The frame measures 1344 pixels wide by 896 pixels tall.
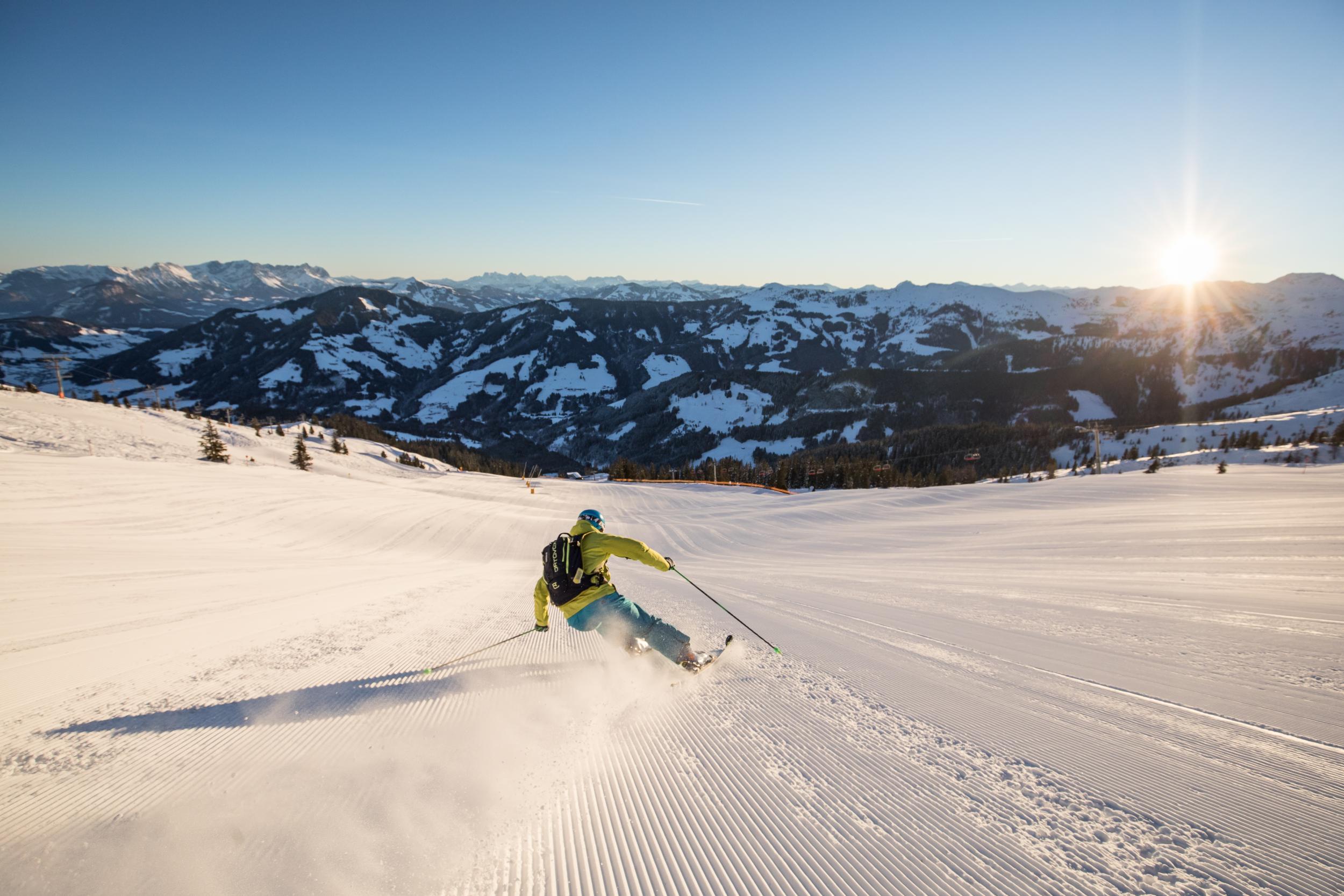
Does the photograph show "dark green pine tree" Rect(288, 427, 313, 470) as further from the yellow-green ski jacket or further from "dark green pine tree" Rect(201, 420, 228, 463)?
the yellow-green ski jacket

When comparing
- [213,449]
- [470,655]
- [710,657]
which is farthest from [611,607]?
[213,449]

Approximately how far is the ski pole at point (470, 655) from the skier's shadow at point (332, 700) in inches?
4.8

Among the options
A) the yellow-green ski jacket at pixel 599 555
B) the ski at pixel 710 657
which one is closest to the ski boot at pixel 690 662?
the ski at pixel 710 657

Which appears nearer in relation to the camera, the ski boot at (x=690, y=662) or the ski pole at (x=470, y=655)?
the ski boot at (x=690, y=662)

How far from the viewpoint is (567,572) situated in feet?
17.4

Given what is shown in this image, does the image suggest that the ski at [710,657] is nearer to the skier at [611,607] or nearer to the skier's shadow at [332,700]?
the skier at [611,607]

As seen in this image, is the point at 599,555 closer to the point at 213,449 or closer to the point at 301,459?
the point at 213,449

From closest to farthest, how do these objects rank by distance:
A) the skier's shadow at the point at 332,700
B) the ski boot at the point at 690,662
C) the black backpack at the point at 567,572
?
the skier's shadow at the point at 332,700
the ski boot at the point at 690,662
the black backpack at the point at 567,572

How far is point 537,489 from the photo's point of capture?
35281mm

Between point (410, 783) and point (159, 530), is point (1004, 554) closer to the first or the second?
point (410, 783)

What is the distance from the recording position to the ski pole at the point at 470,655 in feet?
17.2

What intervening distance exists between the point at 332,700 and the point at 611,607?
8.41 feet

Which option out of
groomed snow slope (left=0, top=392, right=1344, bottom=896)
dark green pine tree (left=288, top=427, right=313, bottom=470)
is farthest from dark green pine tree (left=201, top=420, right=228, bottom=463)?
groomed snow slope (left=0, top=392, right=1344, bottom=896)

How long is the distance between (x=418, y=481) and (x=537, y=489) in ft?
32.2
